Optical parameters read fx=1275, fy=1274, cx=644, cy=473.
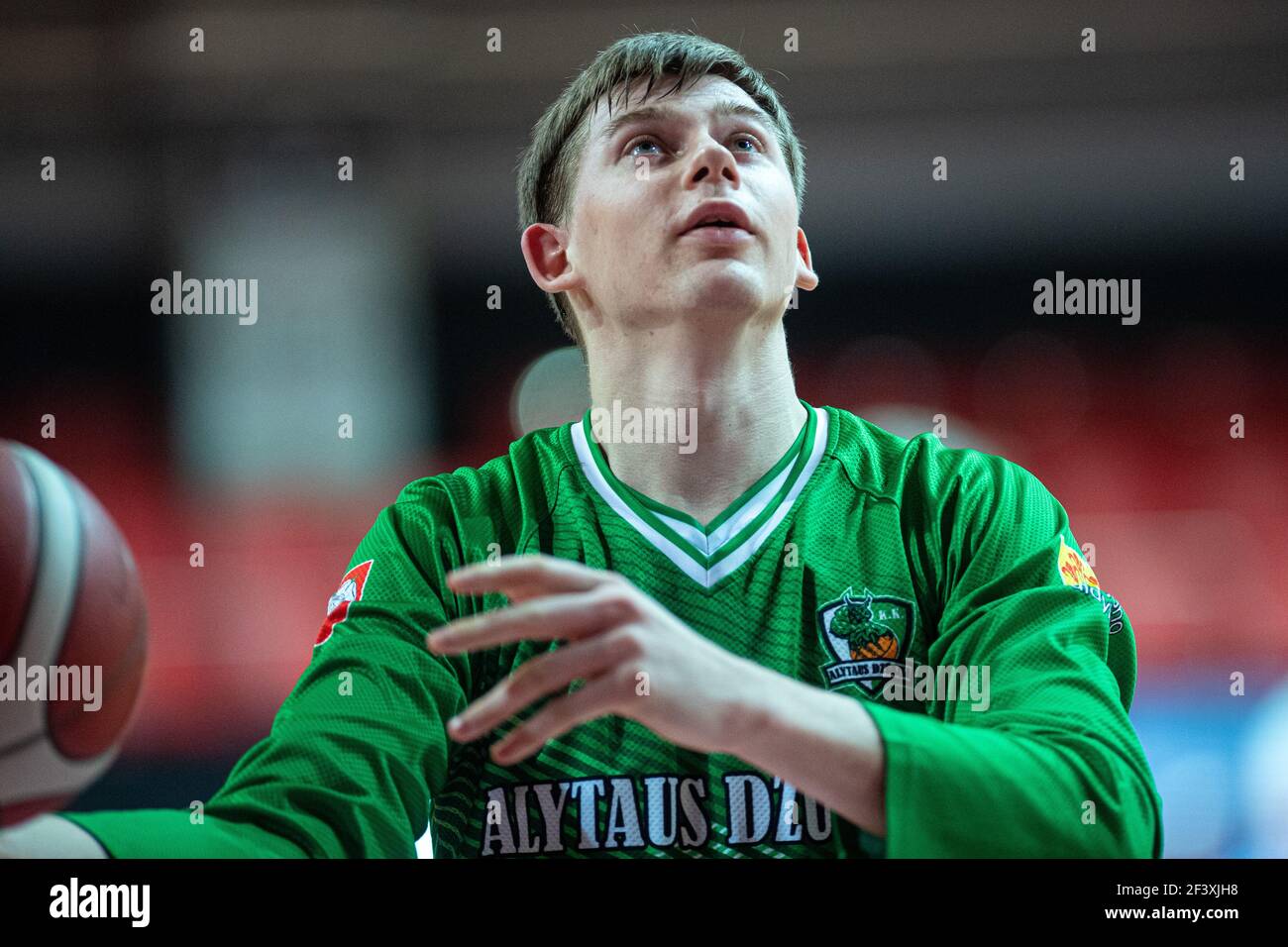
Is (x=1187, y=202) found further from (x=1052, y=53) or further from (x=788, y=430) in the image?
(x=788, y=430)

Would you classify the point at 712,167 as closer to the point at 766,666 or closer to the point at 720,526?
the point at 720,526

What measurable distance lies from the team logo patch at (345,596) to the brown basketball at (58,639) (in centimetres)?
25

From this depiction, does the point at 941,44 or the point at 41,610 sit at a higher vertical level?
the point at 941,44

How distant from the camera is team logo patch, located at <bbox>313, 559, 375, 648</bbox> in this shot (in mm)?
1843

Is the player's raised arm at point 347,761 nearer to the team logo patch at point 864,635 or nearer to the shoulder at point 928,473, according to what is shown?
the team logo patch at point 864,635

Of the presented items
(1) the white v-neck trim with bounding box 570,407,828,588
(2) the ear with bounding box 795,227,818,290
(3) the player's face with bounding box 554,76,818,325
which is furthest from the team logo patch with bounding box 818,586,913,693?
(2) the ear with bounding box 795,227,818,290

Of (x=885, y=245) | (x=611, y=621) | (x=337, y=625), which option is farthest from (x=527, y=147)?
(x=611, y=621)

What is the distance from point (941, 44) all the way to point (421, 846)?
154 cm

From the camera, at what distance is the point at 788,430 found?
77.5 inches

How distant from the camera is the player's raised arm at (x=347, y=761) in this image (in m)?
1.70
